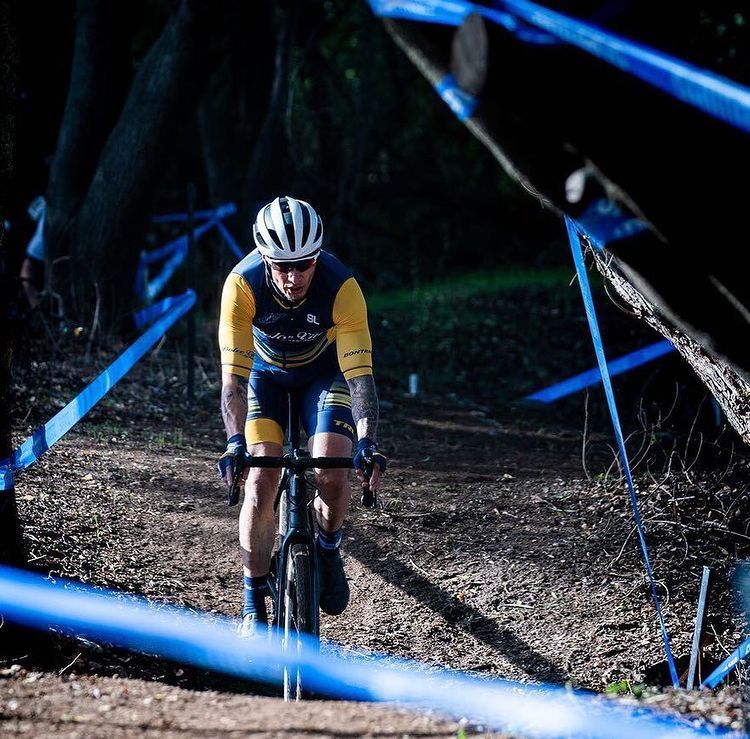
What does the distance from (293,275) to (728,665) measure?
2744 millimetres

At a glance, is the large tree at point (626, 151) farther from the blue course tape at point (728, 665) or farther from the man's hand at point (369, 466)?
the blue course tape at point (728, 665)

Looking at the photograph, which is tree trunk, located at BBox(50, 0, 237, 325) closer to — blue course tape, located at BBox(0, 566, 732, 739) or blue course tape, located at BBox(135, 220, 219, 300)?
blue course tape, located at BBox(135, 220, 219, 300)

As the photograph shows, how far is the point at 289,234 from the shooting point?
14.7ft

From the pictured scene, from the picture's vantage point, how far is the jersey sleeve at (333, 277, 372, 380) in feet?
15.6

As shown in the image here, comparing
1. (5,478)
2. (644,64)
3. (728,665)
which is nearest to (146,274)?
(5,478)

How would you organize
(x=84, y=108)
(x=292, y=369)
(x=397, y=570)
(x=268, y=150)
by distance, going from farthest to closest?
(x=268, y=150) → (x=84, y=108) → (x=397, y=570) → (x=292, y=369)

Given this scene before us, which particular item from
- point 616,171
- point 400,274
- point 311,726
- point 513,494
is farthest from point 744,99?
point 400,274

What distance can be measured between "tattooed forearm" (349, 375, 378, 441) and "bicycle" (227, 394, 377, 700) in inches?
Answer: 12.7

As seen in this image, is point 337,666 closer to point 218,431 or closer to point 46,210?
point 218,431

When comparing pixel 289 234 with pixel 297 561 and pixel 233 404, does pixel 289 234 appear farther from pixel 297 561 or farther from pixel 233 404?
pixel 297 561

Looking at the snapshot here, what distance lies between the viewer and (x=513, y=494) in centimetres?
690

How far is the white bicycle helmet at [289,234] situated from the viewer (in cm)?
449

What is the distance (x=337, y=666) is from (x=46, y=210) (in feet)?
24.2

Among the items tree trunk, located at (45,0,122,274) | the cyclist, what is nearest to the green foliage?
tree trunk, located at (45,0,122,274)
